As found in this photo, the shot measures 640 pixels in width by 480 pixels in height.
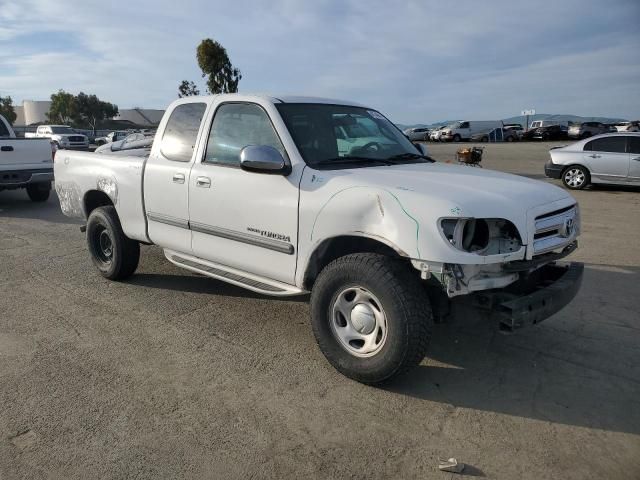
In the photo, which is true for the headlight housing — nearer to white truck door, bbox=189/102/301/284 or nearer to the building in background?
white truck door, bbox=189/102/301/284

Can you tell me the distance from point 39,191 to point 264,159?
9.77 metres

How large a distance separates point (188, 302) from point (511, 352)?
2902 millimetres

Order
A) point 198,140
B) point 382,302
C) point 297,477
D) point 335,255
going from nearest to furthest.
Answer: point 297,477 < point 382,302 < point 335,255 < point 198,140

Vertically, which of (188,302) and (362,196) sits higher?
(362,196)

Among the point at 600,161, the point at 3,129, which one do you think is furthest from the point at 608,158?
the point at 3,129

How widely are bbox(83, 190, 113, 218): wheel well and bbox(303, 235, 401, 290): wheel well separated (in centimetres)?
313

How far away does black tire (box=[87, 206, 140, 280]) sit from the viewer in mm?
5410

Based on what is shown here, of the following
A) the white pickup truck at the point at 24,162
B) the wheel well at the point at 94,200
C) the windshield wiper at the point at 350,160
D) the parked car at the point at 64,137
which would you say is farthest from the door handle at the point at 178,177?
the parked car at the point at 64,137

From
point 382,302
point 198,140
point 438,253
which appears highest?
point 198,140

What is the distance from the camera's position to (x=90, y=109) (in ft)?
232

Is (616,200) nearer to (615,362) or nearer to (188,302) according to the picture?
(615,362)

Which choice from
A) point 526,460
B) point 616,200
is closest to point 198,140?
point 526,460

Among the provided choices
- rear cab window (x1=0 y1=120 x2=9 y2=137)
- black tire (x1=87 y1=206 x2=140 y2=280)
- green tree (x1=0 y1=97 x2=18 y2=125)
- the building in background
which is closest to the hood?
black tire (x1=87 y1=206 x2=140 y2=280)

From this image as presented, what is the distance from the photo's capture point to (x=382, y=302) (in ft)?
10.6
